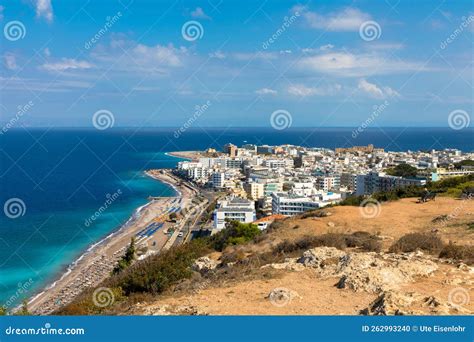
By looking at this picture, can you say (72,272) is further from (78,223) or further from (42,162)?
(42,162)

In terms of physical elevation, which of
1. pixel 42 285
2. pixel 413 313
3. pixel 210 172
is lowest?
pixel 42 285

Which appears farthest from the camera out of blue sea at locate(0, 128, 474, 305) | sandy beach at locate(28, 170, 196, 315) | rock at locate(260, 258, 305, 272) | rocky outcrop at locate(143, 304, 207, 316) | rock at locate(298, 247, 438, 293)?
blue sea at locate(0, 128, 474, 305)

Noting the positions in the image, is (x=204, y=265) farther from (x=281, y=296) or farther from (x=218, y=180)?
(x=218, y=180)

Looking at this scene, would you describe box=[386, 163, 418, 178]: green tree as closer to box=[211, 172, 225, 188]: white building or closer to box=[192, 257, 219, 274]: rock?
box=[211, 172, 225, 188]: white building

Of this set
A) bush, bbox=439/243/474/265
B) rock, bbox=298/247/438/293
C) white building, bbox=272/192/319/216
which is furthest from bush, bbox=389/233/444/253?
white building, bbox=272/192/319/216

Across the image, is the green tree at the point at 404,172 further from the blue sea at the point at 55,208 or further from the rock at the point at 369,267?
the rock at the point at 369,267

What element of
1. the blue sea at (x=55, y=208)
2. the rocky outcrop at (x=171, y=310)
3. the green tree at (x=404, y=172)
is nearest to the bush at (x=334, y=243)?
the rocky outcrop at (x=171, y=310)

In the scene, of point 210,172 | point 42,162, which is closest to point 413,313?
point 210,172
